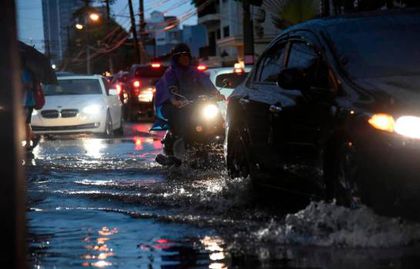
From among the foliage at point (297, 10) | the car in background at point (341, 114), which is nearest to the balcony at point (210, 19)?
the foliage at point (297, 10)

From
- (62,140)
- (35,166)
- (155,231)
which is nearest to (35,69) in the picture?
(35,166)

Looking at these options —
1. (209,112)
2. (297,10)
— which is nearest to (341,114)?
(209,112)

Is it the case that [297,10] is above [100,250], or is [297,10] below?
above

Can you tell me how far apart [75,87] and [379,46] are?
13.3 metres

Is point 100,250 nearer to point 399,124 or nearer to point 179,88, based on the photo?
point 399,124

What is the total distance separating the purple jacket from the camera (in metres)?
11.4

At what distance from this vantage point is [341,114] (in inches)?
241

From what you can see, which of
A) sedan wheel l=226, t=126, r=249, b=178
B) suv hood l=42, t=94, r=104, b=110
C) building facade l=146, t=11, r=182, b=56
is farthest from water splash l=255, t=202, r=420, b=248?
building facade l=146, t=11, r=182, b=56

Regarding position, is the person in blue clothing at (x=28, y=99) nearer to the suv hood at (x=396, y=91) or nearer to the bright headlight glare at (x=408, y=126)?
the suv hood at (x=396, y=91)

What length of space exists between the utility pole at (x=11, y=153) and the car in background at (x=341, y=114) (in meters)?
2.69

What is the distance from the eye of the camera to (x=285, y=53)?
25.3 feet

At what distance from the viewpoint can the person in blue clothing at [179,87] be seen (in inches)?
449

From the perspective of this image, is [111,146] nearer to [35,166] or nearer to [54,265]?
[35,166]

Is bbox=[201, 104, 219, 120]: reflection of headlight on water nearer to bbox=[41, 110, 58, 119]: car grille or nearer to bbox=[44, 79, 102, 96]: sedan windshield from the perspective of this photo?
bbox=[41, 110, 58, 119]: car grille
